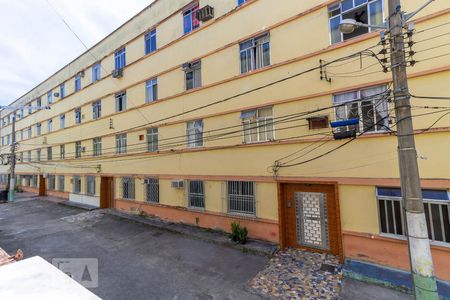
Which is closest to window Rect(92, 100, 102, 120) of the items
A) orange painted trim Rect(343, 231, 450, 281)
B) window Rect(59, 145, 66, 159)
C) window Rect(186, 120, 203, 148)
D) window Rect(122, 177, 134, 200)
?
window Rect(122, 177, 134, 200)

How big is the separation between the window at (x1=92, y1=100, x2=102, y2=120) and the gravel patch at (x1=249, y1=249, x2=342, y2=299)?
60.7ft

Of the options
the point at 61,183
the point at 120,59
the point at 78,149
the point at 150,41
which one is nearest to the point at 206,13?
the point at 150,41

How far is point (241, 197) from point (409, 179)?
7.21m

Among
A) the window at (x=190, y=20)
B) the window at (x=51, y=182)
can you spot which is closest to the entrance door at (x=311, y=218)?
the window at (x=190, y=20)

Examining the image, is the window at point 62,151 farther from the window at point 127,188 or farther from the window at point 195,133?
the window at point 195,133

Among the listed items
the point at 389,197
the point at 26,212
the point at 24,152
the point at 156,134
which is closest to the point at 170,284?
the point at 389,197

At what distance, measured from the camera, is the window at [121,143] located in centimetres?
1775

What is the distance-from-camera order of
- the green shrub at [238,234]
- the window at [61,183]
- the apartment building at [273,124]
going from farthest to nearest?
the window at [61,183]
the green shrub at [238,234]
the apartment building at [273,124]

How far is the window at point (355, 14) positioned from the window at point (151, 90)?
1092cm

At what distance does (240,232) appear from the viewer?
10.3 metres

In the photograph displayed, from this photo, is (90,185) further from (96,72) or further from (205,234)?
(205,234)

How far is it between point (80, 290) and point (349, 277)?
295 inches

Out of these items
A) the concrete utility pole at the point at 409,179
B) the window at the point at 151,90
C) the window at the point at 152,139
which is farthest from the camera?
the window at the point at 151,90

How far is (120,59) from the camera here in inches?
728
